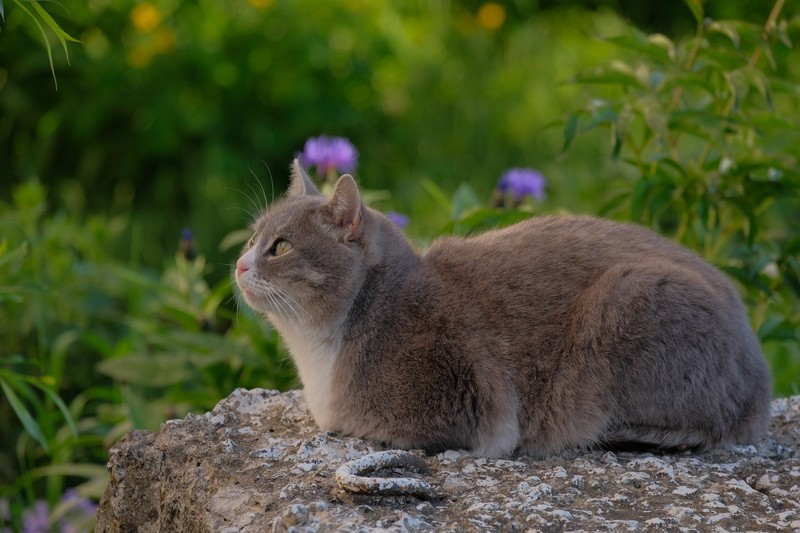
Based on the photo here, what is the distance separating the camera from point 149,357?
13.7 ft

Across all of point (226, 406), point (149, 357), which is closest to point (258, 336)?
point (149, 357)

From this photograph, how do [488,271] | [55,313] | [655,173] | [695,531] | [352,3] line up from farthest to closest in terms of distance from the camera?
[352,3] < [55,313] < [655,173] < [488,271] < [695,531]

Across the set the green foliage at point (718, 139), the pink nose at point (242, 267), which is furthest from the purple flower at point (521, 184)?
the pink nose at point (242, 267)

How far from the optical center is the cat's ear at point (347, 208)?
312cm

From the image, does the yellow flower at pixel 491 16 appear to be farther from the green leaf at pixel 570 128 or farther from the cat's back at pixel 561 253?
the cat's back at pixel 561 253

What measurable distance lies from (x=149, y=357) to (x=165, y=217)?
306cm

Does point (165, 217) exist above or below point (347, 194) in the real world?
below

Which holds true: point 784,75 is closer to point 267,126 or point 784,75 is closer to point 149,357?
point 267,126

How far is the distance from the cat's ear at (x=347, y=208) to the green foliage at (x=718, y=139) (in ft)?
3.35

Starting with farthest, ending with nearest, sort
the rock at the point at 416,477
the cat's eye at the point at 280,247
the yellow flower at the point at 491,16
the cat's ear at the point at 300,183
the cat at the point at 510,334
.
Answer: the yellow flower at the point at 491,16, the cat's ear at the point at 300,183, the cat's eye at the point at 280,247, the cat at the point at 510,334, the rock at the point at 416,477

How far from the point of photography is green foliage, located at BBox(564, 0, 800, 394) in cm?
385

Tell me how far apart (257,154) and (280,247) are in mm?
3922

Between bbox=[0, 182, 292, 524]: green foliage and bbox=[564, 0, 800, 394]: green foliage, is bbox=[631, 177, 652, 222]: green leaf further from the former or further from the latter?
bbox=[0, 182, 292, 524]: green foliage

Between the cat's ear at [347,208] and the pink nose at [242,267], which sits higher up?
the cat's ear at [347,208]
